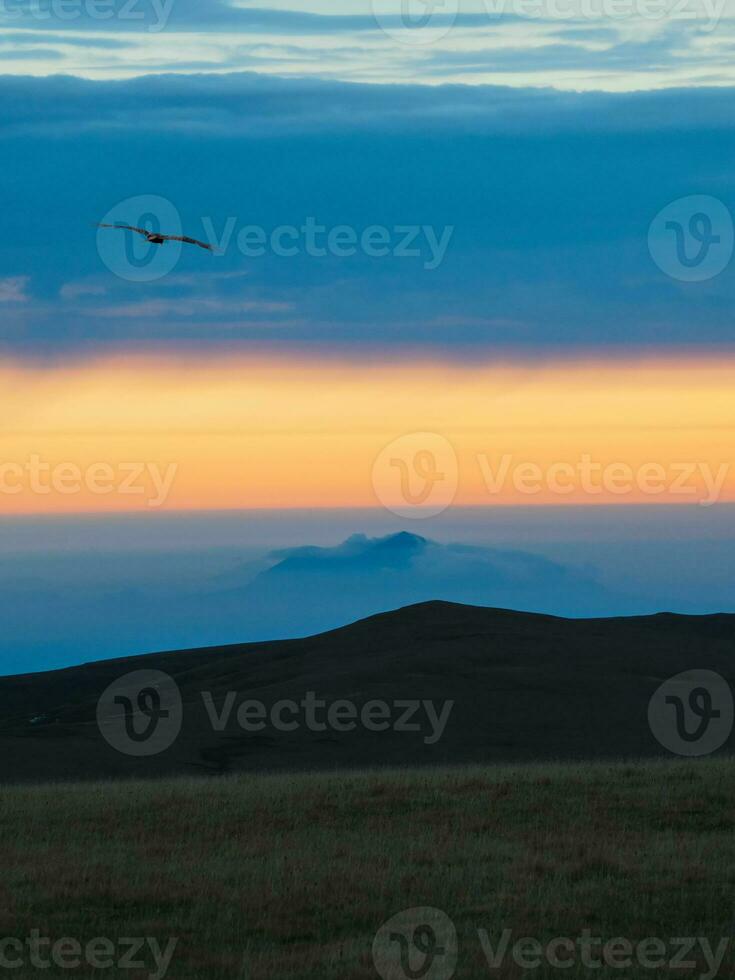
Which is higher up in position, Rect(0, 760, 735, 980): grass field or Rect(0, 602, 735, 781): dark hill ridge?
Rect(0, 602, 735, 781): dark hill ridge

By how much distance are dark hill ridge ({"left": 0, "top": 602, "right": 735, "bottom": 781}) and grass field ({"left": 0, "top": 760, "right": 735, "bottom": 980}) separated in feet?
37.1

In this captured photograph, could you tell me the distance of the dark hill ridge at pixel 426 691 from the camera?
3456 cm

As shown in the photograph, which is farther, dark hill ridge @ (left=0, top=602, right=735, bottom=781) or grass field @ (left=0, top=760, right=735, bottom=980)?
dark hill ridge @ (left=0, top=602, right=735, bottom=781)

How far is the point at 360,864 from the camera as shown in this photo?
16.5m

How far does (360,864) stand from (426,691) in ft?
80.2

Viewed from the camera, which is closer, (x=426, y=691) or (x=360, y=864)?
(x=360, y=864)

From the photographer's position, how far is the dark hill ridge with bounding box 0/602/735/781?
34.6m

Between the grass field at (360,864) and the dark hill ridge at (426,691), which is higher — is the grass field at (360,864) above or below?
below

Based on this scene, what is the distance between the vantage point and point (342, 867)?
16.3 m

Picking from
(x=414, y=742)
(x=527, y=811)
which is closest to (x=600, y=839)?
(x=527, y=811)

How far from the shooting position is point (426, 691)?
40.8 m

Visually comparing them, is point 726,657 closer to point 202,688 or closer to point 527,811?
point 202,688

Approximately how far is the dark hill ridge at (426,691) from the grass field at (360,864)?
11.3 m

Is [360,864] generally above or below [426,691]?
below
